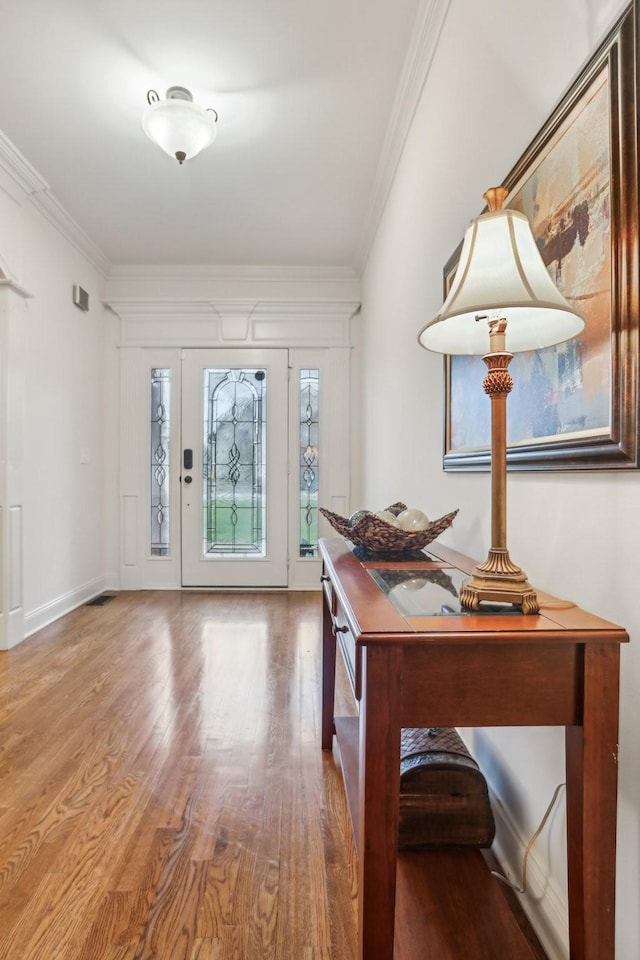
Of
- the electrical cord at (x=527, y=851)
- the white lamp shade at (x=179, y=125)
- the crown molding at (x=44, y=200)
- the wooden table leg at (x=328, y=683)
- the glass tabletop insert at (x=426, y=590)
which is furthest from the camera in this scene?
the crown molding at (x=44, y=200)

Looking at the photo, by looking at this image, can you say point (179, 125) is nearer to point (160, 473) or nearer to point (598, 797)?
point (160, 473)

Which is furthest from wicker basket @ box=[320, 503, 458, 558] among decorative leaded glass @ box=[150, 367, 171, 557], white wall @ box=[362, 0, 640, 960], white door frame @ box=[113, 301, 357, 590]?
decorative leaded glass @ box=[150, 367, 171, 557]

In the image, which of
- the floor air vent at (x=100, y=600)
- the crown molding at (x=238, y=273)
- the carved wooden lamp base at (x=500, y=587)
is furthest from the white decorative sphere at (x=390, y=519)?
the crown molding at (x=238, y=273)

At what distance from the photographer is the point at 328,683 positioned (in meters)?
1.79

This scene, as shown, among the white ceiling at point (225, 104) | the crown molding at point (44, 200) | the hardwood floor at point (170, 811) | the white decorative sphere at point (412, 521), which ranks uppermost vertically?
the white ceiling at point (225, 104)

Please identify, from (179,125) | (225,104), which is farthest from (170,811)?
(225,104)

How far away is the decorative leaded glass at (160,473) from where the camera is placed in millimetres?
4367

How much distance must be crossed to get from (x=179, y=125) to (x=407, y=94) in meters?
1.05

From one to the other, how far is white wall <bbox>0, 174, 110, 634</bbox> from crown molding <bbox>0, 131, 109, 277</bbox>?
1.9 inches

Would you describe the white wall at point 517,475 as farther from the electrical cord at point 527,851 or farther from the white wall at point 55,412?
the white wall at point 55,412

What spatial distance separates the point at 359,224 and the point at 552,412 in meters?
3.05

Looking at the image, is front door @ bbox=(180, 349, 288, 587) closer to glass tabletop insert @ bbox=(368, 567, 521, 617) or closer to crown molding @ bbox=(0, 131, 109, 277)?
crown molding @ bbox=(0, 131, 109, 277)

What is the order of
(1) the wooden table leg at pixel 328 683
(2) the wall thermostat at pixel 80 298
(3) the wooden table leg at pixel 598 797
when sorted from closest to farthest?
(3) the wooden table leg at pixel 598 797
(1) the wooden table leg at pixel 328 683
(2) the wall thermostat at pixel 80 298

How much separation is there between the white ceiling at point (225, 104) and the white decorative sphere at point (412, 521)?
1777 millimetres
